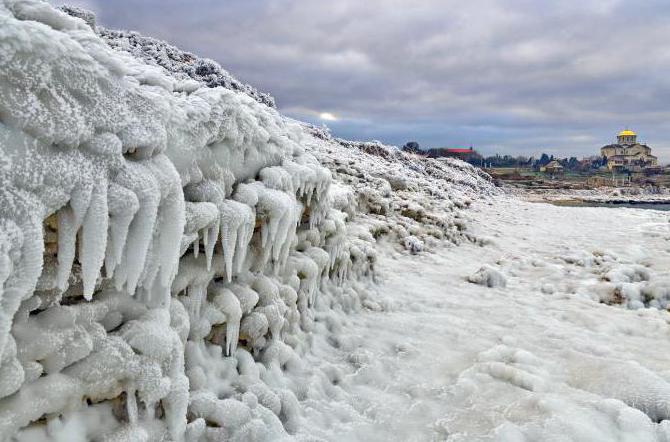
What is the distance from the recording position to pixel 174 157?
3.45 metres

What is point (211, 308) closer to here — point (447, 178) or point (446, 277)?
point (446, 277)

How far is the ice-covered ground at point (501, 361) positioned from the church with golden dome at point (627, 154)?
327 ft

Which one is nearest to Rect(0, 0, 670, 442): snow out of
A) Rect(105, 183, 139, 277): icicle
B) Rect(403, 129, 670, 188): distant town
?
Rect(105, 183, 139, 277): icicle

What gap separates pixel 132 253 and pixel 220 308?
3.96 ft

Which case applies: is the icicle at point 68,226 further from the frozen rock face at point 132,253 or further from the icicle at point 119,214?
the icicle at point 119,214

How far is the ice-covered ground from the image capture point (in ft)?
12.7

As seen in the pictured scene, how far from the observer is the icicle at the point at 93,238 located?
259cm

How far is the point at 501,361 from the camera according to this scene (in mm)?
5039

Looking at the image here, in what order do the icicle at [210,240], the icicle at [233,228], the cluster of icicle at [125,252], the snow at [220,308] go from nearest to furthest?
the cluster of icicle at [125,252] → the snow at [220,308] → the icicle at [210,240] → the icicle at [233,228]

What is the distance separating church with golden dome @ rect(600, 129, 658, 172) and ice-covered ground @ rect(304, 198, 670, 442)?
99.5 m

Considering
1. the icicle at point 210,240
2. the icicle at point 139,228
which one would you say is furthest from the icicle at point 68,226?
the icicle at point 210,240

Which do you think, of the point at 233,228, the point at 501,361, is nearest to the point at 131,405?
the point at 233,228

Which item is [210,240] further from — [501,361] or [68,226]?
[501,361]

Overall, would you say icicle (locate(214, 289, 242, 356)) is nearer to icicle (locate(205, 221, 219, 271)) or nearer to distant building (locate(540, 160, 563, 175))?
icicle (locate(205, 221, 219, 271))
